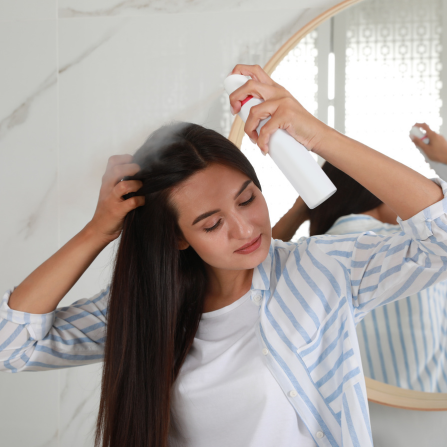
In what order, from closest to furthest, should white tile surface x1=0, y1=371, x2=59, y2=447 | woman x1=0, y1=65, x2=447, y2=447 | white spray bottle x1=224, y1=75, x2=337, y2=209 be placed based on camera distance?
white spray bottle x1=224, y1=75, x2=337, y2=209
woman x1=0, y1=65, x2=447, y2=447
white tile surface x1=0, y1=371, x2=59, y2=447

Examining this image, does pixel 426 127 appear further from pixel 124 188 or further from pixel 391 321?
pixel 124 188

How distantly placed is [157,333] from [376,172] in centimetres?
41

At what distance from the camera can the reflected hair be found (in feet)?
2.63

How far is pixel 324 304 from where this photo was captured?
0.65 metres

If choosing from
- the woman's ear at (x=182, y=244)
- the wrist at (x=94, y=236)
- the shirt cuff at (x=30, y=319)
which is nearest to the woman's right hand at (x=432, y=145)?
the woman's ear at (x=182, y=244)

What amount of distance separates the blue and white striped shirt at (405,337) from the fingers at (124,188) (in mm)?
357

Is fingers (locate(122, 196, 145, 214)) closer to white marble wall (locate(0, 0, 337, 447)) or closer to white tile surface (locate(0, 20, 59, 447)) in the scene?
white marble wall (locate(0, 0, 337, 447))

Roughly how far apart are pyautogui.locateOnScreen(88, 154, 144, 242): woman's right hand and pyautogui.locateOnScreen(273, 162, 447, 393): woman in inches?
12.6

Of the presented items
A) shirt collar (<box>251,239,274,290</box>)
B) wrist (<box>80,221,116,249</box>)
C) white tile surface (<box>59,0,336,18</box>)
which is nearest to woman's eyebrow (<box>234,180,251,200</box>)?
shirt collar (<box>251,239,274,290</box>)

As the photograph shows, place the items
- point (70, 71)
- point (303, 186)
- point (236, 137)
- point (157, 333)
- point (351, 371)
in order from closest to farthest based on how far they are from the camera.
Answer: point (303, 186) → point (351, 371) → point (157, 333) → point (236, 137) → point (70, 71)

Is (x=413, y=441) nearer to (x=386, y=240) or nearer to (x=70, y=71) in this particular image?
(x=386, y=240)

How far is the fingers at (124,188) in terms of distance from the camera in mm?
675

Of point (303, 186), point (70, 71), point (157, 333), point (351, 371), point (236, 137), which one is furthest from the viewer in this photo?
point (70, 71)

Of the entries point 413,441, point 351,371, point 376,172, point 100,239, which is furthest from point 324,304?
point 413,441
